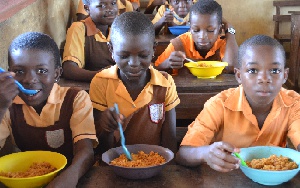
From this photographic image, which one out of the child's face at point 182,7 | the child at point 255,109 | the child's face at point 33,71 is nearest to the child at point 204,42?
the child at point 255,109

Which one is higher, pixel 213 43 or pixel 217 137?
pixel 213 43

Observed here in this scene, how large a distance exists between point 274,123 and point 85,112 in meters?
0.71

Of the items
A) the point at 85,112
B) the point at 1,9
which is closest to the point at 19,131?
the point at 85,112

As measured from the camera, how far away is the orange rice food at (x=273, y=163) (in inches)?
52.4

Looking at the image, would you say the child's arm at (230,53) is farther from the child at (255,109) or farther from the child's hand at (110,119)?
the child's hand at (110,119)

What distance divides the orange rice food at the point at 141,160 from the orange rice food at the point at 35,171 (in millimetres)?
201

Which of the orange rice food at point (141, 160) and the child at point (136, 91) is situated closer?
the orange rice food at point (141, 160)

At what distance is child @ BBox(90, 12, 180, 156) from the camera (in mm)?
1776

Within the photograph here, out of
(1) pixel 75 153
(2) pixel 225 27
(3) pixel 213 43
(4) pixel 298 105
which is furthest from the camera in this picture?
(2) pixel 225 27

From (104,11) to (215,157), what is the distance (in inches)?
71.1

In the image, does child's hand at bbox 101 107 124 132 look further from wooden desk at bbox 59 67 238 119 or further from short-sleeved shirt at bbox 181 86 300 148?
wooden desk at bbox 59 67 238 119

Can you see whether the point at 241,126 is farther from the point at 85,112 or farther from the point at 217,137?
the point at 85,112

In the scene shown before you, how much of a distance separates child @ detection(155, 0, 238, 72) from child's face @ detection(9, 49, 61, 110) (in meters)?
1.15

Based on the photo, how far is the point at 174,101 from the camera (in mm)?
1922
